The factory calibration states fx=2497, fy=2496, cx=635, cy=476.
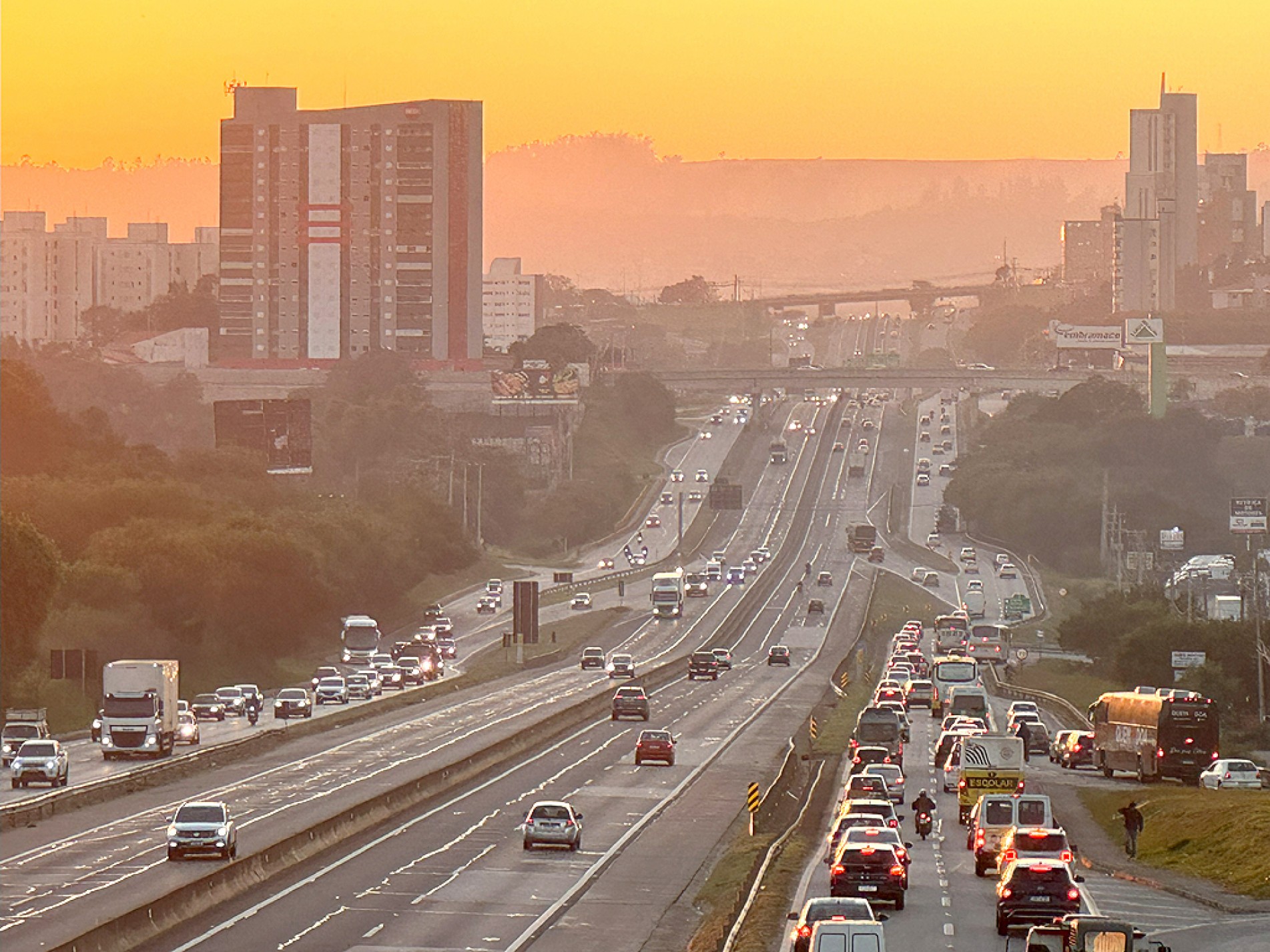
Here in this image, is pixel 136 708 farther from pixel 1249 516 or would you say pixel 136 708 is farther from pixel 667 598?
pixel 1249 516

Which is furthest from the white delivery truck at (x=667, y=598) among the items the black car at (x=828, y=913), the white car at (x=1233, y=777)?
the black car at (x=828, y=913)

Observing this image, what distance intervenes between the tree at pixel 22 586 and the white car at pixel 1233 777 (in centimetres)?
4042

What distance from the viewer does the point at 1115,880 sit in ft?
163

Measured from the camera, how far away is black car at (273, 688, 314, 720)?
98812mm

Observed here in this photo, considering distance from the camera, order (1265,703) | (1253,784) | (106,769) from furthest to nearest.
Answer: (1265,703)
(106,769)
(1253,784)

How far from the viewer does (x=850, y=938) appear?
107ft

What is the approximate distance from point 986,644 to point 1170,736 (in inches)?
2379

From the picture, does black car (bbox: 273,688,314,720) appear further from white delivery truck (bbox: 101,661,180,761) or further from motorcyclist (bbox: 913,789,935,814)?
motorcyclist (bbox: 913,789,935,814)

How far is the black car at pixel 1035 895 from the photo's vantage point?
3944 centimetres

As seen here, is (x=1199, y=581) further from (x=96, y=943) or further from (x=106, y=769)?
(x=96, y=943)

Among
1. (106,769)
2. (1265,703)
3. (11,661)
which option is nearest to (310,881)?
(106,769)

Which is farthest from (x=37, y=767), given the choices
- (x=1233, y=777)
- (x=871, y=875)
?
(x=1233, y=777)

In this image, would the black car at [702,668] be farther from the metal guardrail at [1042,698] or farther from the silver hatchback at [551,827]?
the silver hatchback at [551,827]

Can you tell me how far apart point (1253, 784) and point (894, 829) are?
25.6m
